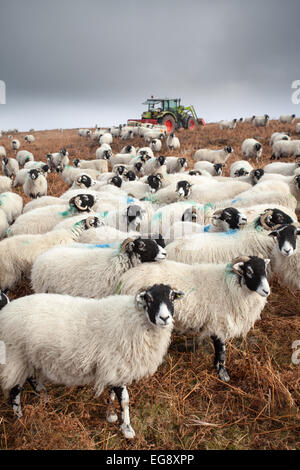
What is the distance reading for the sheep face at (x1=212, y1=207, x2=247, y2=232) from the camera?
15.2ft

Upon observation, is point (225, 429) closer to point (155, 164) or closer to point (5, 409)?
point (5, 409)

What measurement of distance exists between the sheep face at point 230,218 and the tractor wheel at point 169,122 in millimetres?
21344

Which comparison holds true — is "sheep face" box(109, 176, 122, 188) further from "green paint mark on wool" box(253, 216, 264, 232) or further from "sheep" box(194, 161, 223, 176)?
"green paint mark on wool" box(253, 216, 264, 232)

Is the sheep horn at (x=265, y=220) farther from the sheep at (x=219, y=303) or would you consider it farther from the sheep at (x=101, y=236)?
the sheep at (x=101, y=236)

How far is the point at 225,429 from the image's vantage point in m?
2.71

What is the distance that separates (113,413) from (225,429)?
107 centimetres

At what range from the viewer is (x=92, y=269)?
3758mm

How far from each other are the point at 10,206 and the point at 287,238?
22.3ft

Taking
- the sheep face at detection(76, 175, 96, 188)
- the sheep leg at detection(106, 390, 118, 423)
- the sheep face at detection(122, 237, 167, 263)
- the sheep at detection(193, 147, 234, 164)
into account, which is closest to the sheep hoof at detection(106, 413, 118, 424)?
the sheep leg at detection(106, 390, 118, 423)

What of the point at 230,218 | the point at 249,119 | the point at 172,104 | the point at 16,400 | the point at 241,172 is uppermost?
the point at 172,104

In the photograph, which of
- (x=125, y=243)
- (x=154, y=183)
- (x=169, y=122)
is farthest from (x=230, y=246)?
(x=169, y=122)

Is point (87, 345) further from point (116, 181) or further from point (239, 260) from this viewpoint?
point (116, 181)
